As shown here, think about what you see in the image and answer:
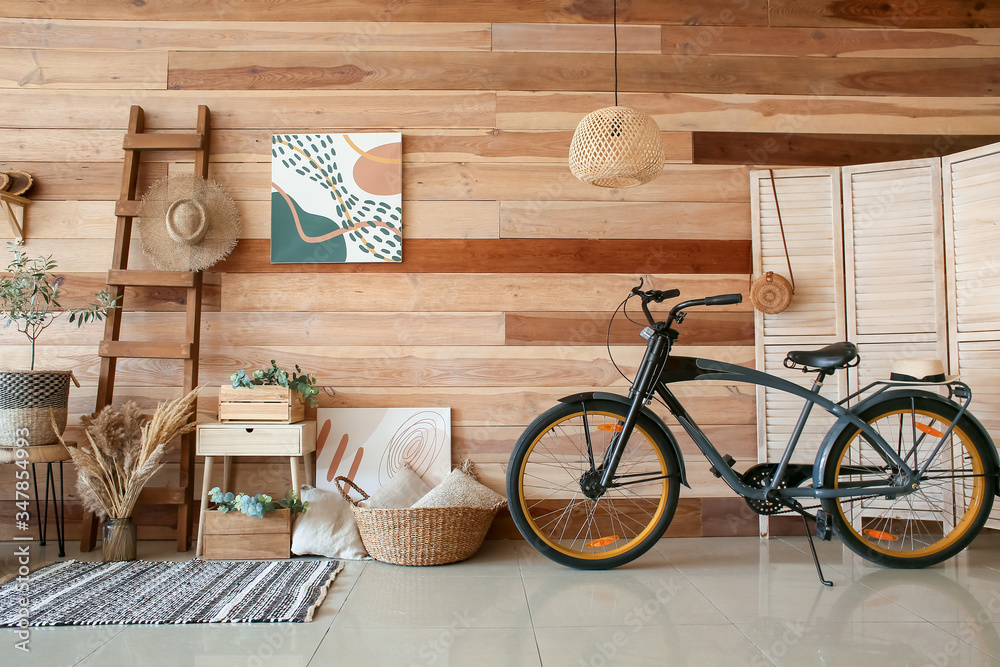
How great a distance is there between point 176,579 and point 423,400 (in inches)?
44.7

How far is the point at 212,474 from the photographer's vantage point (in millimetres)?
2768

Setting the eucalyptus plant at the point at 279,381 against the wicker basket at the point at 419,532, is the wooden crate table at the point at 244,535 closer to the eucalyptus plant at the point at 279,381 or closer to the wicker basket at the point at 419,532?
the wicker basket at the point at 419,532

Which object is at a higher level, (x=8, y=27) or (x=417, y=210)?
(x=8, y=27)

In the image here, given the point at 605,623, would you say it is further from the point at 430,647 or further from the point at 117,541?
the point at 117,541

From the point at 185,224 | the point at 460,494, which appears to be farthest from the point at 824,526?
the point at 185,224

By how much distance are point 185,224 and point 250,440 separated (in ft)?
3.14

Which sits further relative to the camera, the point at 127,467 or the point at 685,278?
the point at 685,278

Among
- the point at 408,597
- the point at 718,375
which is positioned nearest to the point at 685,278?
the point at 718,375

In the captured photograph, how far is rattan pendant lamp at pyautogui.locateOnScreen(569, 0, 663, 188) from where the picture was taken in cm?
241

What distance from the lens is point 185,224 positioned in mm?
2771

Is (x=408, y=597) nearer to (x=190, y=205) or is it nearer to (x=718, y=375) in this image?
(x=718, y=375)

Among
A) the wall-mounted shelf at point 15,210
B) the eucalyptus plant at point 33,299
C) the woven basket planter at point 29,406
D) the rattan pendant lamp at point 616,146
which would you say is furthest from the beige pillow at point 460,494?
the wall-mounted shelf at point 15,210

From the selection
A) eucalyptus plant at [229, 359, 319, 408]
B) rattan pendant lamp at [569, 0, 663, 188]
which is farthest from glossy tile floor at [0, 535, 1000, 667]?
rattan pendant lamp at [569, 0, 663, 188]

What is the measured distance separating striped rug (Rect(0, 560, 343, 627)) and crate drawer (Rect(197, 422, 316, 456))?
1.32 feet
